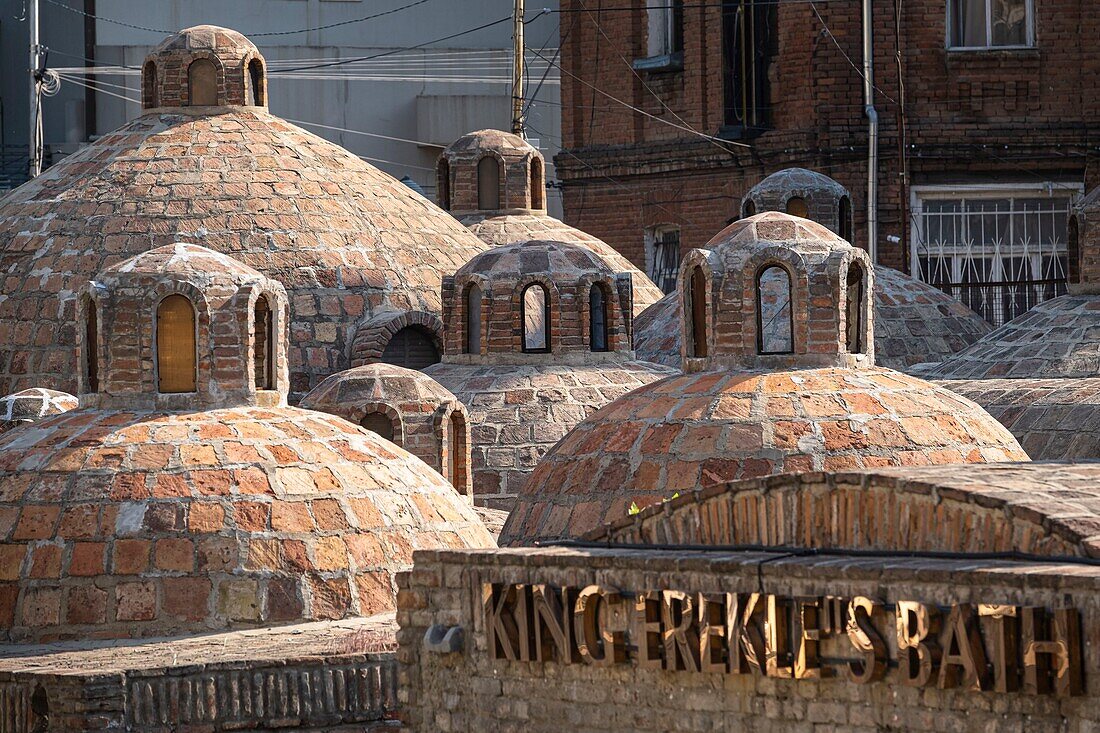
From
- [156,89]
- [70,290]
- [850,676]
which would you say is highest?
[156,89]

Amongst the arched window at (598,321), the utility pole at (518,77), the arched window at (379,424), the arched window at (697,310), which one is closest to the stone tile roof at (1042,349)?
the arched window at (598,321)

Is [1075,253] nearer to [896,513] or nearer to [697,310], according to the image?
[697,310]

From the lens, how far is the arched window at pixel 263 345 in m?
29.1

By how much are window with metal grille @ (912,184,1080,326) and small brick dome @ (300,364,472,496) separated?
51.3 ft

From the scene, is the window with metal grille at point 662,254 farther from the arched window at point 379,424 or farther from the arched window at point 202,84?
the arched window at point 379,424

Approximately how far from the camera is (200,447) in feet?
90.4

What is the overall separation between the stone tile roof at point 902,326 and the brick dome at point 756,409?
1157 cm

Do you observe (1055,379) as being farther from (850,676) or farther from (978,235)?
(850,676)

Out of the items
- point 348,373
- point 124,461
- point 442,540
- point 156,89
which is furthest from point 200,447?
point 156,89

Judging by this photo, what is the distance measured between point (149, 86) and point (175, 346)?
44.6 feet

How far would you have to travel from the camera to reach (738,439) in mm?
28766

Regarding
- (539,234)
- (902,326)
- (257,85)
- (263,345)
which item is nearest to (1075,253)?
(902,326)

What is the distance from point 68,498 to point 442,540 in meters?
3.43

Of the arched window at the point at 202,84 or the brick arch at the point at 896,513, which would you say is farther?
the arched window at the point at 202,84
